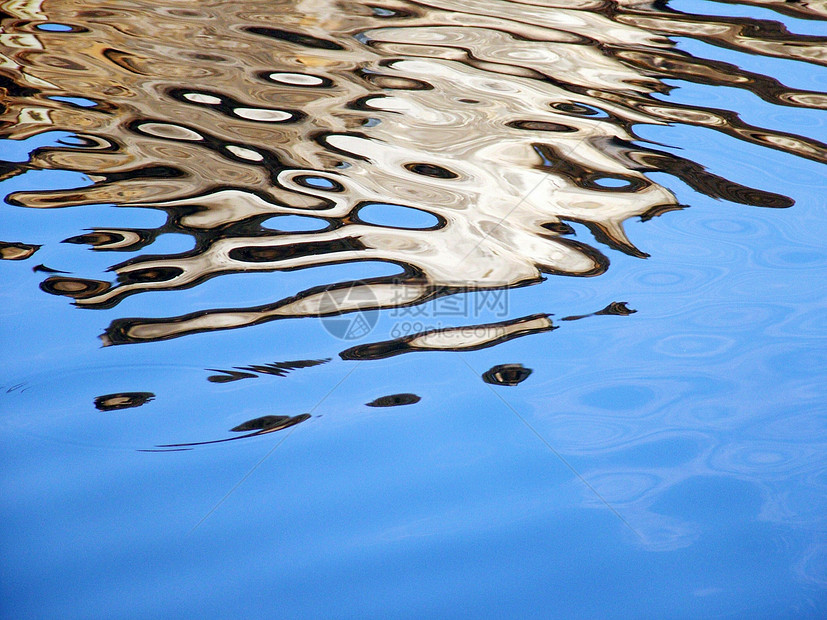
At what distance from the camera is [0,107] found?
1.91 m

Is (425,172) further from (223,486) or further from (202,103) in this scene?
(223,486)

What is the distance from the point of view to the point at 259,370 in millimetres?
1339

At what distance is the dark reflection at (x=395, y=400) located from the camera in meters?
1.30

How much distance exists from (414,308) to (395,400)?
0.24 meters

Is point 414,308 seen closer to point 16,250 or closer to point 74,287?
point 74,287

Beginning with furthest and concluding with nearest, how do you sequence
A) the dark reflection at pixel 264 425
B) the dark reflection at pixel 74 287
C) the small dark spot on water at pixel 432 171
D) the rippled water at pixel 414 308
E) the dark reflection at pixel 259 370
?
the small dark spot on water at pixel 432 171, the dark reflection at pixel 74 287, the dark reflection at pixel 259 370, the dark reflection at pixel 264 425, the rippled water at pixel 414 308

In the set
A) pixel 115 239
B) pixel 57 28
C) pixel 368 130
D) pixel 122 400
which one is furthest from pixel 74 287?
pixel 57 28

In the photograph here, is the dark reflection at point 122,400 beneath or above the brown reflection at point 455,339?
beneath

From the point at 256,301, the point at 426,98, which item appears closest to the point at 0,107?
the point at 256,301

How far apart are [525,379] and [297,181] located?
82 cm

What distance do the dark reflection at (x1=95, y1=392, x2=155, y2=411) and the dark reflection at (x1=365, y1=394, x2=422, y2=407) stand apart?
429 millimetres

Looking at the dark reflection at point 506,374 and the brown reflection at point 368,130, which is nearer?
the dark reflection at point 506,374

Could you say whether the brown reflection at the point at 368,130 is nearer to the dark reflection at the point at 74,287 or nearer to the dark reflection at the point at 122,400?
the dark reflection at the point at 74,287

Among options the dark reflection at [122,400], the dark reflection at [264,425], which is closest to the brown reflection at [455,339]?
the dark reflection at [264,425]
